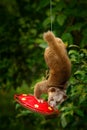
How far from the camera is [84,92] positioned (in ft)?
15.3

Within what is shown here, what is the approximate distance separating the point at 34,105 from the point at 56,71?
0.26m

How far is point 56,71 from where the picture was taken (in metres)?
3.73

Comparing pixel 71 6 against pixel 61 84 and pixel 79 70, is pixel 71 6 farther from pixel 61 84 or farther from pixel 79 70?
pixel 61 84

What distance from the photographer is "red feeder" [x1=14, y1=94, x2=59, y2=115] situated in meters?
3.64

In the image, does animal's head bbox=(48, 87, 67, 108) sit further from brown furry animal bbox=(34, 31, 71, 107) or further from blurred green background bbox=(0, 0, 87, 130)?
blurred green background bbox=(0, 0, 87, 130)

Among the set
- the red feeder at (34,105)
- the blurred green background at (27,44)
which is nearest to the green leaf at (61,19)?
the blurred green background at (27,44)

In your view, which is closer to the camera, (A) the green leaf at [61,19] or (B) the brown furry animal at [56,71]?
(B) the brown furry animal at [56,71]

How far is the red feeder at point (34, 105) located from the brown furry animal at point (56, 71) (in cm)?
Result: 5

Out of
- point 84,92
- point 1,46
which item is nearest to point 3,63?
point 1,46

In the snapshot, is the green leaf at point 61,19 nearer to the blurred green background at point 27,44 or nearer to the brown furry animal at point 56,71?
the blurred green background at point 27,44

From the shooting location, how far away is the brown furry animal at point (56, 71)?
12.0ft

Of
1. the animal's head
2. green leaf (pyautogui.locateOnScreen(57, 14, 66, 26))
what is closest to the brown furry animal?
the animal's head

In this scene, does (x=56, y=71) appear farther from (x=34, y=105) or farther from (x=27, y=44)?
(x=27, y=44)

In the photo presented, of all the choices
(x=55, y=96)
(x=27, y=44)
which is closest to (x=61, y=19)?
(x=27, y=44)
